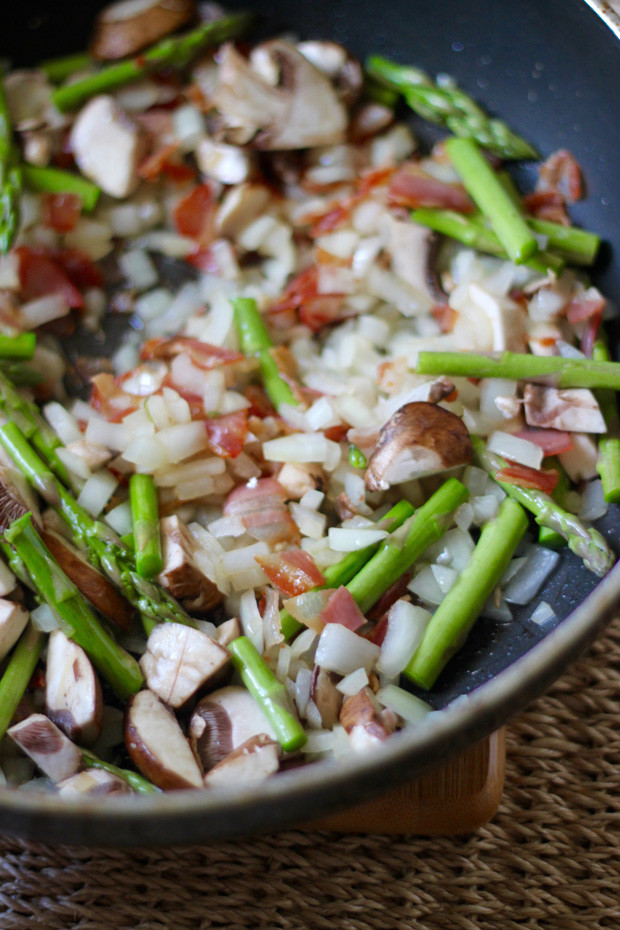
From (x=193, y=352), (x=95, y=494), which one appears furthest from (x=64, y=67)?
(x=95, y=494)

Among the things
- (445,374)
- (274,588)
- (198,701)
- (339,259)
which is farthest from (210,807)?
(339,259)

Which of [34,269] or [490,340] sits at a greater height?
[490,340]

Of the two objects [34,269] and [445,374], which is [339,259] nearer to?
[445,374]

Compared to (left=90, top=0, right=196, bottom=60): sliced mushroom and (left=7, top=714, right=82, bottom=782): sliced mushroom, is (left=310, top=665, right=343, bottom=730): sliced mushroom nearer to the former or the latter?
(left=7, top=714, right=82, bottom=782): sliced mushroom

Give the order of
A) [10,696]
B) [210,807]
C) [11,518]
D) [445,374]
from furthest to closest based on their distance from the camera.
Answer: [445,374]
[11,518]
[10,696]
[210,807]

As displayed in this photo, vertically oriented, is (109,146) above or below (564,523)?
below

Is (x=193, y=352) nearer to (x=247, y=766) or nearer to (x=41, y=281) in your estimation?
(x=41, y=281)
